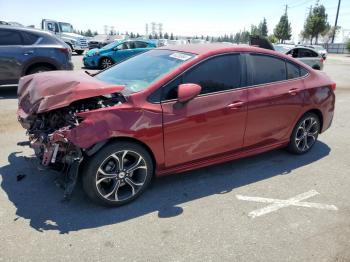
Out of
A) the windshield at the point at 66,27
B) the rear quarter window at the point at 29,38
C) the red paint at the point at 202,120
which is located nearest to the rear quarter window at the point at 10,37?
the rear quarter window at the point at 29,38

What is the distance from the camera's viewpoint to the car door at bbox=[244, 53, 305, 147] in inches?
169

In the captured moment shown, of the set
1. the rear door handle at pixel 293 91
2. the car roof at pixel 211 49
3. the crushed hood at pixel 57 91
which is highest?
the car roof at pixel 211 49

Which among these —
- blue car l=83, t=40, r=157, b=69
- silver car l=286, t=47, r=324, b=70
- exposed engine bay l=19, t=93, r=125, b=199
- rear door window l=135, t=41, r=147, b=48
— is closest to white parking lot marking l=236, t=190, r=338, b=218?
exposed engine bay l=19, t=93, r=125, b=199

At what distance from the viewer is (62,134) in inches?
124

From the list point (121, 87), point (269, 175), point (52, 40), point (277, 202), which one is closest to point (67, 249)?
point (121, 87)

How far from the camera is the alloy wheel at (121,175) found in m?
3.43

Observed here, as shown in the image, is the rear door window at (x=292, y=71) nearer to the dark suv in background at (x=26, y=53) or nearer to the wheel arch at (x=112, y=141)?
the wheel arch at (x=112, y=141)

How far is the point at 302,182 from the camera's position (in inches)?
171

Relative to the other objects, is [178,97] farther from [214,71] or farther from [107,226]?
[107,226]

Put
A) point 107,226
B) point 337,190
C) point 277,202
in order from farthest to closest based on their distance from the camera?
1. point 337,190
2. point 277,202
3. point 107,226

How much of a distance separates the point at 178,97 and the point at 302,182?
6.84ft

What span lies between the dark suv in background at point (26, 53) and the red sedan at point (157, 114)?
4871mm

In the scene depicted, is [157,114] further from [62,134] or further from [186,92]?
[62,134]

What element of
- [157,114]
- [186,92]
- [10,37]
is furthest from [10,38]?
[186,92]
